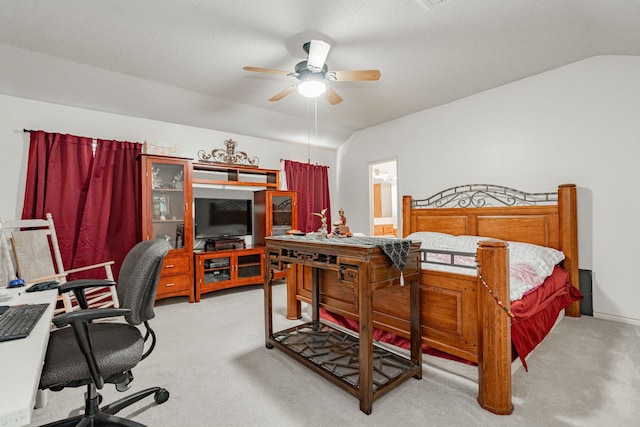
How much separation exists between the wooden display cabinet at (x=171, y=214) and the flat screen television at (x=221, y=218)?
0.28m

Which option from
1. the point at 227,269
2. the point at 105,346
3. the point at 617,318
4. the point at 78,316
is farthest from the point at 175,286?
the point at 617,318

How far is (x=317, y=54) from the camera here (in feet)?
7.64

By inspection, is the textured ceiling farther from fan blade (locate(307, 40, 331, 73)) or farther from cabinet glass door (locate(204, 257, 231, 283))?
cabinet glass door (locate(204, 257, 231, 283))

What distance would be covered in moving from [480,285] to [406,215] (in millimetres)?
2665

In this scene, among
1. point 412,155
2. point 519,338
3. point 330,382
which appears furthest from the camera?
point 412,155

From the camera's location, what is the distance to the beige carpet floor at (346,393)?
1.59 meters

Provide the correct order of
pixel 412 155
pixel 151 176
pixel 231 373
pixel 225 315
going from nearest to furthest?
pixel 231 373
pixel 225 315
pixel 151 176
pixel 412 155

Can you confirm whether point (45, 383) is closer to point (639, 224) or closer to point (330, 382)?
point (330, 382)

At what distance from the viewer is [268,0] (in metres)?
2.05

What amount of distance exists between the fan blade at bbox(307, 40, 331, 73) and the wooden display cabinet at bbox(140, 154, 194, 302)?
2221 millimetres

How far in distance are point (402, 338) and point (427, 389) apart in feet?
1.33

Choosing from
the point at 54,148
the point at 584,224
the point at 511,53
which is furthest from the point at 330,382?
the point at 54,148

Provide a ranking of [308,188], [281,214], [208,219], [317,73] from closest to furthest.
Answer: [317,73] < [208,219] < [281,214] < [308,188]

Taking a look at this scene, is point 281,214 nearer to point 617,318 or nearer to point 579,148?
point 579,148
